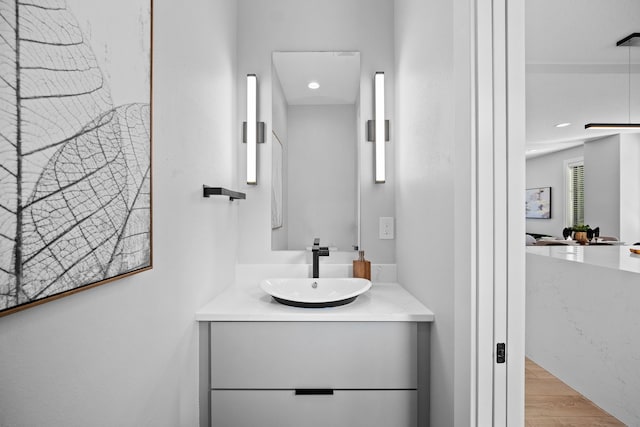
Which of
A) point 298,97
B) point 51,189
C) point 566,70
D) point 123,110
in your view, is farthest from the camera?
point 298,97

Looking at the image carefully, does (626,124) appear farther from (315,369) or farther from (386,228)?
(315,369)

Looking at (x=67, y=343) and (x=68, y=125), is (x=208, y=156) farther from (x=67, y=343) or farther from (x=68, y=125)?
(x=67, y=343)

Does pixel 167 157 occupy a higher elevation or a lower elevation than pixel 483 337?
higher

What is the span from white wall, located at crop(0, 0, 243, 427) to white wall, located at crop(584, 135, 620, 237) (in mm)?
1519

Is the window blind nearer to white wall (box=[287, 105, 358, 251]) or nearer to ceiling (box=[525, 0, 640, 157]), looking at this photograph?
ceiling (box=[525, 0, 640, 157])

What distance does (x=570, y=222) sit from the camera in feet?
4.64

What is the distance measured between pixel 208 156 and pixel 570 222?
5.11 ft

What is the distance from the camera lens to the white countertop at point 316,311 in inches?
46.9

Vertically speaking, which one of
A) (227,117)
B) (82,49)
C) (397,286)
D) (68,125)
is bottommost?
(397,286)

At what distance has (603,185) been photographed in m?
1.27

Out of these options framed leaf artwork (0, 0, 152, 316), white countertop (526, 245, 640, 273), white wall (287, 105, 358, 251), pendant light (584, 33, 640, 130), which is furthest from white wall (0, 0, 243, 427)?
pendant light (584, 33, 640, 130)

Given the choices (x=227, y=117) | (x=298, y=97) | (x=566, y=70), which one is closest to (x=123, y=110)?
(x=227, y=117)

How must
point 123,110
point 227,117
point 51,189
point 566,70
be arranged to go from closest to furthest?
point 51,189 → point 123,110 → point 566,70 → point 227,117

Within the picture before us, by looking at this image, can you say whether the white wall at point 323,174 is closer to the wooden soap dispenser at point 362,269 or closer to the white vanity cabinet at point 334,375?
the wooden soap dispenser at point 362,269
